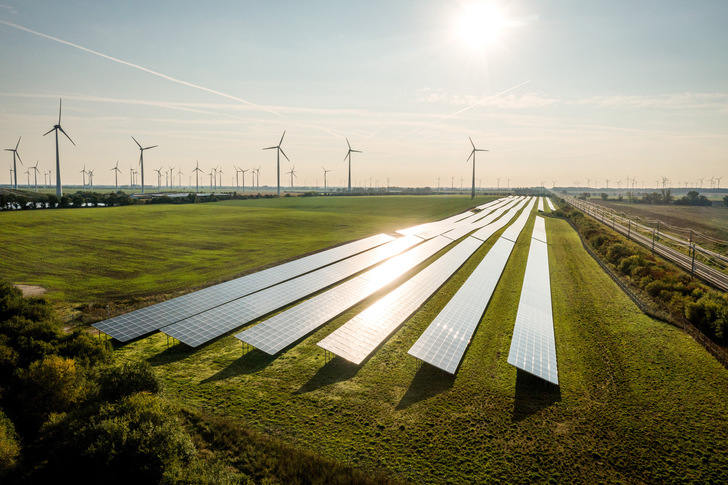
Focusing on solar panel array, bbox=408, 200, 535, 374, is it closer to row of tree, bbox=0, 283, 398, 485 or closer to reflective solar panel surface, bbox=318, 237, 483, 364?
reflective solar panel surface, bbox=318, 237, 483, 364

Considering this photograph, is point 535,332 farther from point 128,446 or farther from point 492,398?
point 128,446

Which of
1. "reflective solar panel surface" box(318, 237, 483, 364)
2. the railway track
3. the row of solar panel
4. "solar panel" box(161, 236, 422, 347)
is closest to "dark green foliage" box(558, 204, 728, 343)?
the railway track

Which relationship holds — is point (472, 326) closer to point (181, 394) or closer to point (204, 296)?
point (181, 394)

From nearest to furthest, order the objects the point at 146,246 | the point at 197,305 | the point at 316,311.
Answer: the point at 197,305 → the point at 316,311 → the point at 146,246

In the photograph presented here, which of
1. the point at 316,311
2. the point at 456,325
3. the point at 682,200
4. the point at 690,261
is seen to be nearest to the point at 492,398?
the point at 456,325

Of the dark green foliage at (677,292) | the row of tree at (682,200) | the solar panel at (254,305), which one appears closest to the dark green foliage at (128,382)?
the solar panel at (254,305)

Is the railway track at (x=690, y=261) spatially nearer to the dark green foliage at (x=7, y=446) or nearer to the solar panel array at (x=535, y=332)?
the solar panel array at (x=535, y=332)
